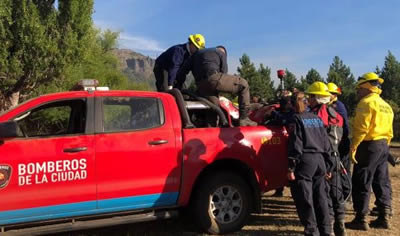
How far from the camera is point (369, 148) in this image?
18.3ft

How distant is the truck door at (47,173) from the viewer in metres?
4.14

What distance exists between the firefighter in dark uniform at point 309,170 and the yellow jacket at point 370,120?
2.97ft

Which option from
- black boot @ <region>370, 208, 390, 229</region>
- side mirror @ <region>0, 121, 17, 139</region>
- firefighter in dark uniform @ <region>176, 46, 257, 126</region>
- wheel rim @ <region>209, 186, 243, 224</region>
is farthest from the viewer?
firefighter in dark uniform @ <region>176, 46, 257, 126</region>

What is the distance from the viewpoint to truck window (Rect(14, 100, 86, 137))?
14.9 ft

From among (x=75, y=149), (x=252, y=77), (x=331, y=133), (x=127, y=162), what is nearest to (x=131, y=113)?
(x=127, y=162)

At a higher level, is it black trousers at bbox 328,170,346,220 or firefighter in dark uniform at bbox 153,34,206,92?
firefighter in dark uniform at bbox 153,34,206,92

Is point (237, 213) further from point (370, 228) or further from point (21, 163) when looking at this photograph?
point (21, 163)

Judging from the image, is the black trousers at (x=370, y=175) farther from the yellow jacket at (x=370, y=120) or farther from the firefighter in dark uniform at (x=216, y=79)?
the firefighter in dark uniform at (x=216, y=79)

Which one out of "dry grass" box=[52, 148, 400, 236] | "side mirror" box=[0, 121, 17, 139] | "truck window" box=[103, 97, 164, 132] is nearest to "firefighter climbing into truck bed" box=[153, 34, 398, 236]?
"dry grass" box=[52, 148, 400, 236]

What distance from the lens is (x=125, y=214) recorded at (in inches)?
184

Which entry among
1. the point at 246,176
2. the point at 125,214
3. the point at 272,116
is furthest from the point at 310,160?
the point at 125,214

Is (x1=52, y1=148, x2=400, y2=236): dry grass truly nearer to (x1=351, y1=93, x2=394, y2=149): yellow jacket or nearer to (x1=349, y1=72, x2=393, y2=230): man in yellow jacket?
(x1=349, y1=72, x2=393, y2=230): man in yellow jacket

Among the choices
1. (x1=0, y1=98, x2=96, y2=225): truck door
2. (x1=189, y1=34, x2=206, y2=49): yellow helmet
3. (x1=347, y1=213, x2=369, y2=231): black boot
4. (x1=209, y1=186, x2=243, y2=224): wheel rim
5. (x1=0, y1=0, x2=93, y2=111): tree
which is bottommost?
(x1=347, y1=213, x2=369, y2=231): black boot

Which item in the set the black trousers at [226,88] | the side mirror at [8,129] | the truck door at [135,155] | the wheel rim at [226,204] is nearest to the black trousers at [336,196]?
the wheel rim at [226,204]
